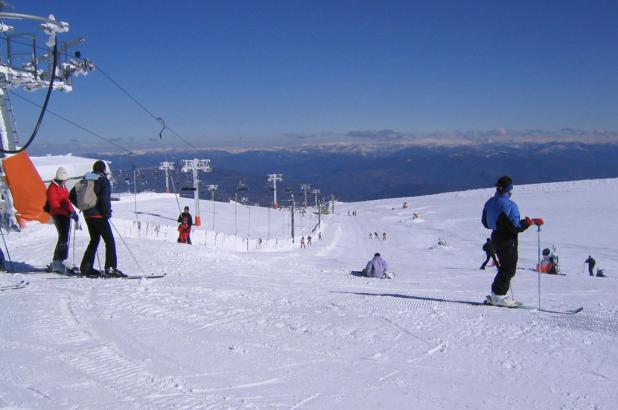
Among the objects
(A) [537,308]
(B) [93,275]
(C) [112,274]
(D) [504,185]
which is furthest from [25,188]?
(A) [537,308]

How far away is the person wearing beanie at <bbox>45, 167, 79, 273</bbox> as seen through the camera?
8141 mm

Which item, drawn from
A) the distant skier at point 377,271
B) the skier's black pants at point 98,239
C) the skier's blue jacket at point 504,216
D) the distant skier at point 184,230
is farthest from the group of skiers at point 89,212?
the distant skier at point 184,230

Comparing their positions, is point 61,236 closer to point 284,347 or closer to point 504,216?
point 284,347

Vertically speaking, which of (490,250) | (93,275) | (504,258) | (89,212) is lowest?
(93,275)

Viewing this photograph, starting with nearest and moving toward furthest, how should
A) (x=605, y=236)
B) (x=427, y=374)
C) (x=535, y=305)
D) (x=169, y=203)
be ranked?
(x=427, y=374) → (x=535, y=305) → (x=605, y=236) → (x=169, y=203)

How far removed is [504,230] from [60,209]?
6.95 meters

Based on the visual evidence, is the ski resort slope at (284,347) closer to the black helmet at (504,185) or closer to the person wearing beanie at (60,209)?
the person wearing beanie at (60,209)

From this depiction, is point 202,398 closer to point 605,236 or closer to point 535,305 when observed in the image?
point 535,305

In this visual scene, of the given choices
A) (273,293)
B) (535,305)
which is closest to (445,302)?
(535,305)

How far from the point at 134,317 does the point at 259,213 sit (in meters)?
50.1

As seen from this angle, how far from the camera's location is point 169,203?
4638 cm

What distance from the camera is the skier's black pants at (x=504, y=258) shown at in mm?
6539

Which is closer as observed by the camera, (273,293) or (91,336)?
(91,336)

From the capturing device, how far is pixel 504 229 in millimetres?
6516
